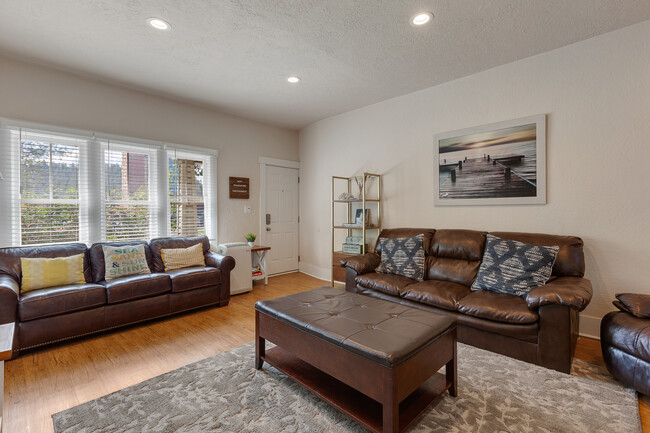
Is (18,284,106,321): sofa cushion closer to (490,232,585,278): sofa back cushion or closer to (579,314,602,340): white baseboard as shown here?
(490,232,585,278): sofa back cushion

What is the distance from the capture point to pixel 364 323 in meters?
1.79

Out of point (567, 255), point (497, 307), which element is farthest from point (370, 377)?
point (567, 255)

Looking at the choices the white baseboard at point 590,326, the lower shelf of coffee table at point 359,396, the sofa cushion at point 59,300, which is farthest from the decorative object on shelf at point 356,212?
the sofa cushion at point 59,300

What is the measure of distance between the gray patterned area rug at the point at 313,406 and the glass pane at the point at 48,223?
230 cm

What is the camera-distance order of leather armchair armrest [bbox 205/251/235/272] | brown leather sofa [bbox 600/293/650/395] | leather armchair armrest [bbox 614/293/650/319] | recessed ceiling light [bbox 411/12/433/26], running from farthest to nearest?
leather armchair armrest [bbox 205/251/235/272] → recessed ceiling light [bbox 411/12/433/26] → leather armchair armrest [bbox 614/293/650/319] → brown leather sofa [bbox 600/293/650/395]

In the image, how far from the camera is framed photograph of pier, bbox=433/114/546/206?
2.97m

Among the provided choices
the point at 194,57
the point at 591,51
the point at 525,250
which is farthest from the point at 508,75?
the point at 194,57

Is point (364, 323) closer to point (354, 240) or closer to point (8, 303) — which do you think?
point (354, 240)

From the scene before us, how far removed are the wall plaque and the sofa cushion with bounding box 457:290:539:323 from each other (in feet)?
11.9

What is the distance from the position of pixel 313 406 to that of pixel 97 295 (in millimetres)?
2351

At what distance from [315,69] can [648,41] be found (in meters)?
2.89

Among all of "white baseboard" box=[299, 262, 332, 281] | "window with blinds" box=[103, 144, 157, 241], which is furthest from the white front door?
"window with blinds" box=[103, 144, 157, 241]

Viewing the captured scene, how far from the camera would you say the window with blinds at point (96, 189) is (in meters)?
3.05

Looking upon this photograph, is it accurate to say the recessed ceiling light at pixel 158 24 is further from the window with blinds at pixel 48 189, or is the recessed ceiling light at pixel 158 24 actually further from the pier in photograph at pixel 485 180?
the pier in photograph at pixel 485 180
